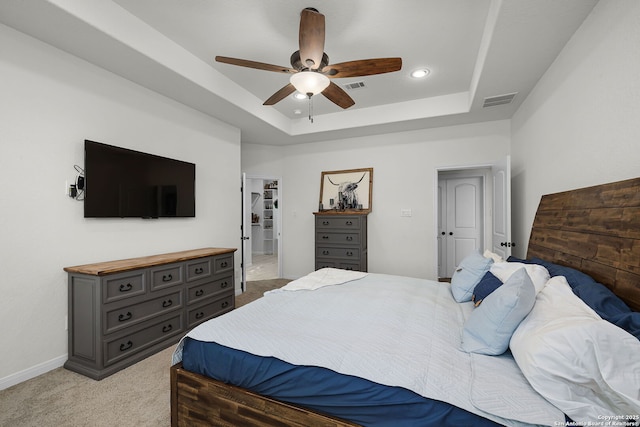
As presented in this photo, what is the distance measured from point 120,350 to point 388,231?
3738 millimetres

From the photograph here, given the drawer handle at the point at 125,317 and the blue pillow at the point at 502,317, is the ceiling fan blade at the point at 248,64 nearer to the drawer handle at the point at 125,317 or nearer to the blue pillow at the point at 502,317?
the blue pillow at the point at 502,317

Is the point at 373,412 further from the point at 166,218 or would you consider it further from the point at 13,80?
the point at 13,80

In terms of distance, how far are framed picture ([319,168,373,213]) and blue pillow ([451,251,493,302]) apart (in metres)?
2.46

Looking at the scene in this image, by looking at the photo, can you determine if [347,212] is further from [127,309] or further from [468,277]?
[127,309]

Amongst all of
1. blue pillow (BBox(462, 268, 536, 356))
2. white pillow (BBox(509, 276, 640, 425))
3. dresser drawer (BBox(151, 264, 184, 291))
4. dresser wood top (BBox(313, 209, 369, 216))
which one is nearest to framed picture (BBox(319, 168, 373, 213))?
dresser wood top (BBox(313, 209, 369, 216))

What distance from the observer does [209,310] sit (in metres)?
3.24

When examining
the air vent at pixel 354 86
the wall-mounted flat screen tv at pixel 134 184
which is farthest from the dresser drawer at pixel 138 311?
the air vent at pixel 354 86

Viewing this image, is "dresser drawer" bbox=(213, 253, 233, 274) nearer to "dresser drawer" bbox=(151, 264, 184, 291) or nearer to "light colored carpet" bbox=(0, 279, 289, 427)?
"dresser drawer" bbox=(151, 264, 184, 291)

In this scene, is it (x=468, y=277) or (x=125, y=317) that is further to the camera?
(x=125, y=317)

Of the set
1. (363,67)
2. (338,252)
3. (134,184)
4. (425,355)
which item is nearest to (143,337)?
(134,184)

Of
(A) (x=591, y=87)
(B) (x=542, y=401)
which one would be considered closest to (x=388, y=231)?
(A) (x=591, y=87)

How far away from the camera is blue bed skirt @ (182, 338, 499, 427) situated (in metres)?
1.06

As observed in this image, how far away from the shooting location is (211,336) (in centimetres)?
154

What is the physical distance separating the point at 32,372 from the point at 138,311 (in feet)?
2.57
